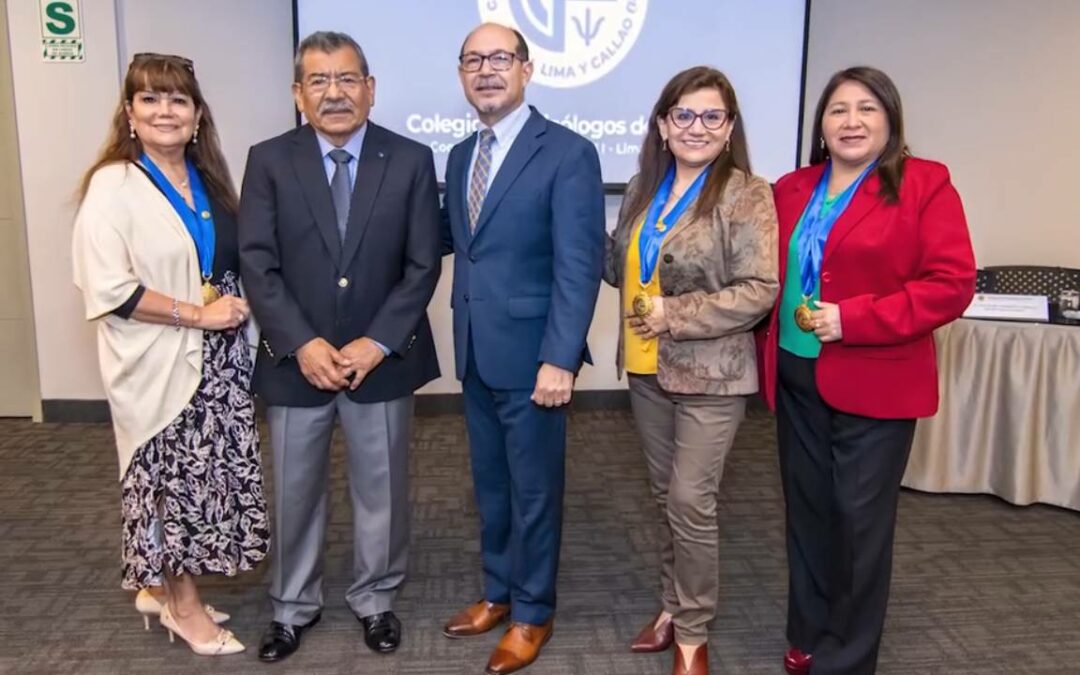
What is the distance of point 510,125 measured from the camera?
221 cm

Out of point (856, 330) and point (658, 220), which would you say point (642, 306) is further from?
point (856, 330)

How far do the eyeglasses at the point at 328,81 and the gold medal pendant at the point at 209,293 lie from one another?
60 centimetres

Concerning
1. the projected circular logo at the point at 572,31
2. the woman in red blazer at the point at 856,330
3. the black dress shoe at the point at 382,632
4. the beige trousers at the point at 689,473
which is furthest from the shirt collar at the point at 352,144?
the projected circular logo at the point at 572,31

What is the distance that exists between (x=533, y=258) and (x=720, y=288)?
49 cm

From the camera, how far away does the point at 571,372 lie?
2.18m

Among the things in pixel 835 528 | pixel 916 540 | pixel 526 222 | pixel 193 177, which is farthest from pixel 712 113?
pixel 916 540

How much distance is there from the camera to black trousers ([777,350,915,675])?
2.07m

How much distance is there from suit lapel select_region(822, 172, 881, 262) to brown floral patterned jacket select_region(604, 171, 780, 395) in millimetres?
138

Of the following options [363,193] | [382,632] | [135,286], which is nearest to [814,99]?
[363,193]

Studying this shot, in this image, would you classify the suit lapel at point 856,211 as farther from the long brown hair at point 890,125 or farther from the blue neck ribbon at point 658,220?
the blue neck ribbon at point 658,220

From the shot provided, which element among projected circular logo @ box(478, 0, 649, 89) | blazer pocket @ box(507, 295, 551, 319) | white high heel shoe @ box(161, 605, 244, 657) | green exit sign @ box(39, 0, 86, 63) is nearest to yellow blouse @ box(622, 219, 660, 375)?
blazer pocket @ box(507, 295, 551, 319)

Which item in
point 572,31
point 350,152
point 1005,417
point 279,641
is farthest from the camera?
point 572,31

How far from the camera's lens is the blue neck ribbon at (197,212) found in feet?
7.30

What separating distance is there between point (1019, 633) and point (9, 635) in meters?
3.07
